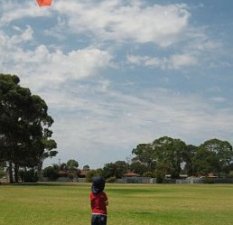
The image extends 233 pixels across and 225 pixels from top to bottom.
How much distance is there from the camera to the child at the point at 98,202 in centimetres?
1238

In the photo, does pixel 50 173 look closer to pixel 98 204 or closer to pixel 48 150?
pixel 48 150

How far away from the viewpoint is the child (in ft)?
40.6

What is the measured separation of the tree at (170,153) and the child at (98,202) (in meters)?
166

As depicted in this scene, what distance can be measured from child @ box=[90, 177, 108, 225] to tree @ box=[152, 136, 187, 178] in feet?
543

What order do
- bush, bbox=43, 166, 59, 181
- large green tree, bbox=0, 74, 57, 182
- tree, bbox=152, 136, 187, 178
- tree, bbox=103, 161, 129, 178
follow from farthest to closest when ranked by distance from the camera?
tree, bbox=152, 136, 187, 178 → tree, bbox=103, 161, 129, 178 → bush, bbox=43, 166, 59, 181 → large green tree, bbox=0, 74, 57, 182

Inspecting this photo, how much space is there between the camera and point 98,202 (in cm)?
1246

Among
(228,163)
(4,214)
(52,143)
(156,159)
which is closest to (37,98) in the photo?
(52,143)

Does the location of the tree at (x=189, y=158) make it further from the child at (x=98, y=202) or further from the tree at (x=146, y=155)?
the child at (x=98, y=202)

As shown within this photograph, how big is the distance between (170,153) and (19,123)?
101 meters

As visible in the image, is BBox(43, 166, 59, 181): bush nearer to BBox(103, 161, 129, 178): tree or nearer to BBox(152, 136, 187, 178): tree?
BBox(103, 161, 129, 178): tree

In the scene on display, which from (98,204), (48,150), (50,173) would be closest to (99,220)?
(98,204)

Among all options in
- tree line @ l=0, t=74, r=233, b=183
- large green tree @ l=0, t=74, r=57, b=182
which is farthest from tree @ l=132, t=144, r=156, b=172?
large green tree @ l=0, t=74, r=57, b=182

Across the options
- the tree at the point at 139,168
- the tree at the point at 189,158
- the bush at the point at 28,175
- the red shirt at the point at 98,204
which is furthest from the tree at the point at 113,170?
the red shirt at the point at 98,204

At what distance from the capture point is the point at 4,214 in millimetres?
23562
